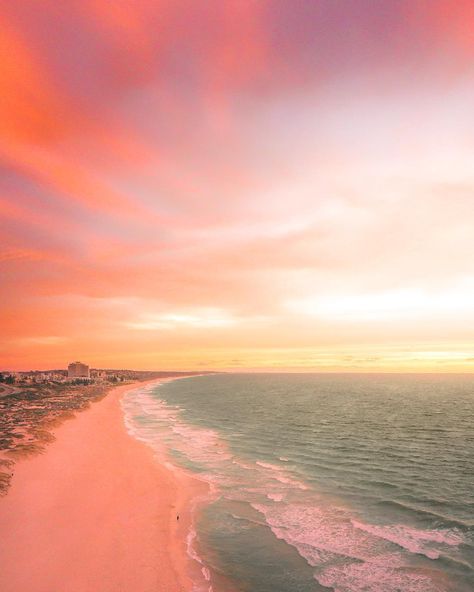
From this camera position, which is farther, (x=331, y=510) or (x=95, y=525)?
(x=331, y=510)

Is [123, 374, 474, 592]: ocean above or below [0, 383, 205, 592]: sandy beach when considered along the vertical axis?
below

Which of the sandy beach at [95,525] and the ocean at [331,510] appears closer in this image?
the sandy beach at [95,525]

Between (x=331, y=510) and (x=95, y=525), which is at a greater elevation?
(x=95, y=525)

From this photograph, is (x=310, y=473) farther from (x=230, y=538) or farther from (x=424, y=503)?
(x=230, y=538)

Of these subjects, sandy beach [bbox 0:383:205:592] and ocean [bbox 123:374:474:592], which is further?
ocean [bbox 123:374:474:592]

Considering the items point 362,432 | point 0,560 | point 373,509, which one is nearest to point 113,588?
point 0,560

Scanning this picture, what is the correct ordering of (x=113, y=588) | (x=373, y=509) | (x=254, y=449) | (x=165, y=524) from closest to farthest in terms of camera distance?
(x=113, y=588) → (x=165, y=524) → (x=373, y=509) → (x=254, y=449)

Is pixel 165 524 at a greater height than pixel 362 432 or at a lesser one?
greater

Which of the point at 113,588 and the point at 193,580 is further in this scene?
the point at 193,580
